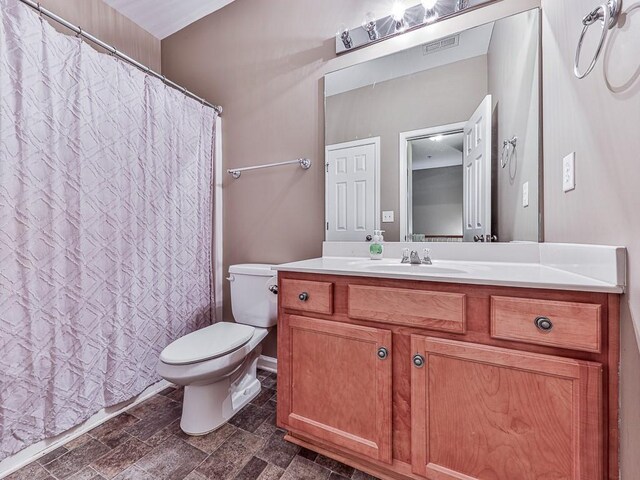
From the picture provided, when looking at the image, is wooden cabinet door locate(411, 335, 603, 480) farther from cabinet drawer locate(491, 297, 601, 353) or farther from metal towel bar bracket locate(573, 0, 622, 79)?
metal towel bar bracket locate(573, 0, 622, 79)

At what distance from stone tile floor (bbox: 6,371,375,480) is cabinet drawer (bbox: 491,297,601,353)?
850mm

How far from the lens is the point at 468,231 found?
1376 mm

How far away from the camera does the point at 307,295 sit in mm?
1152

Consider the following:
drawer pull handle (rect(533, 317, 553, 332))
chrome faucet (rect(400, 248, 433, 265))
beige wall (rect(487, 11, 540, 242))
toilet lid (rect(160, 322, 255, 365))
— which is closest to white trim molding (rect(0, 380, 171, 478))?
toilet lid (rect(160, 322, 255, 365))

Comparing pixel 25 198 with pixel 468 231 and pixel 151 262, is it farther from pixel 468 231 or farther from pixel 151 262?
pixel 468 231

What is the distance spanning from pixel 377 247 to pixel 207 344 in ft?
3.26

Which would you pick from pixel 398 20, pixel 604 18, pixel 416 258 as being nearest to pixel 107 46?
pixel 398 20

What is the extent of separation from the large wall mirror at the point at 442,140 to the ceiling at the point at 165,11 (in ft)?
4.21

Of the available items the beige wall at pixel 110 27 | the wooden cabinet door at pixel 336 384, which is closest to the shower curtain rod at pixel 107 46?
the beige wall at pixel 110 27

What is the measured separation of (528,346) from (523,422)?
0.22m

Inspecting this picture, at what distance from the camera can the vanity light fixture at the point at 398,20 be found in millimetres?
1384

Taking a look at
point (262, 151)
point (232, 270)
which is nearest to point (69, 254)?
point (232, 270)

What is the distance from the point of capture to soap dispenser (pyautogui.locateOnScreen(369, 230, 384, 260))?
1.52 meters

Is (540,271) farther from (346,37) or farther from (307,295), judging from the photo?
(346,37)
